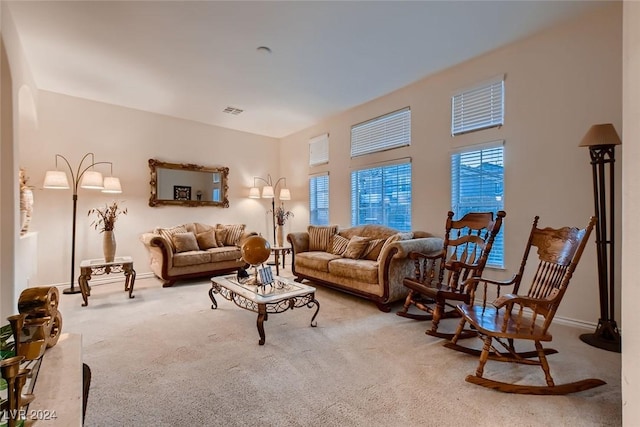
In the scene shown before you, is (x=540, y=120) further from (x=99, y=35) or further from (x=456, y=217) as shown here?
(x=99, y=35)

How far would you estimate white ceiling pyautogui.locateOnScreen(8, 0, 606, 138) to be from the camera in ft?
8.77

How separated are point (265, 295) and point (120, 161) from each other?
411cm

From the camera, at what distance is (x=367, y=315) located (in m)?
3.23

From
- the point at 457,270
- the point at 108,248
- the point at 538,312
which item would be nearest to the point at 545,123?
the point at 457,270

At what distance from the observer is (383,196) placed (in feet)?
15.6

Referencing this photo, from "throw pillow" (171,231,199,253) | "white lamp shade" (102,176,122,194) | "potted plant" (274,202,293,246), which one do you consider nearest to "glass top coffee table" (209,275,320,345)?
"throw pillow" (171,231,199,253)

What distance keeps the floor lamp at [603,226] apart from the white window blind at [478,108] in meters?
1.00

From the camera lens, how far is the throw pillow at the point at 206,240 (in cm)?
520

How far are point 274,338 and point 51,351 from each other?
5.62 ft

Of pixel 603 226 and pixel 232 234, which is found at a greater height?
pixel 603 226

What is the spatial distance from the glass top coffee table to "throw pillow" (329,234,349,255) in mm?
1501

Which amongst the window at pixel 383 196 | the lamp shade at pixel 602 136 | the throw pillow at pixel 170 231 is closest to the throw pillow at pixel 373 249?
the window at pixel 383 196

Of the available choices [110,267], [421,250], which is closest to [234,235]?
[110,267]

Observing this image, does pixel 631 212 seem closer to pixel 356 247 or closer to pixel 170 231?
pixel 356 247
